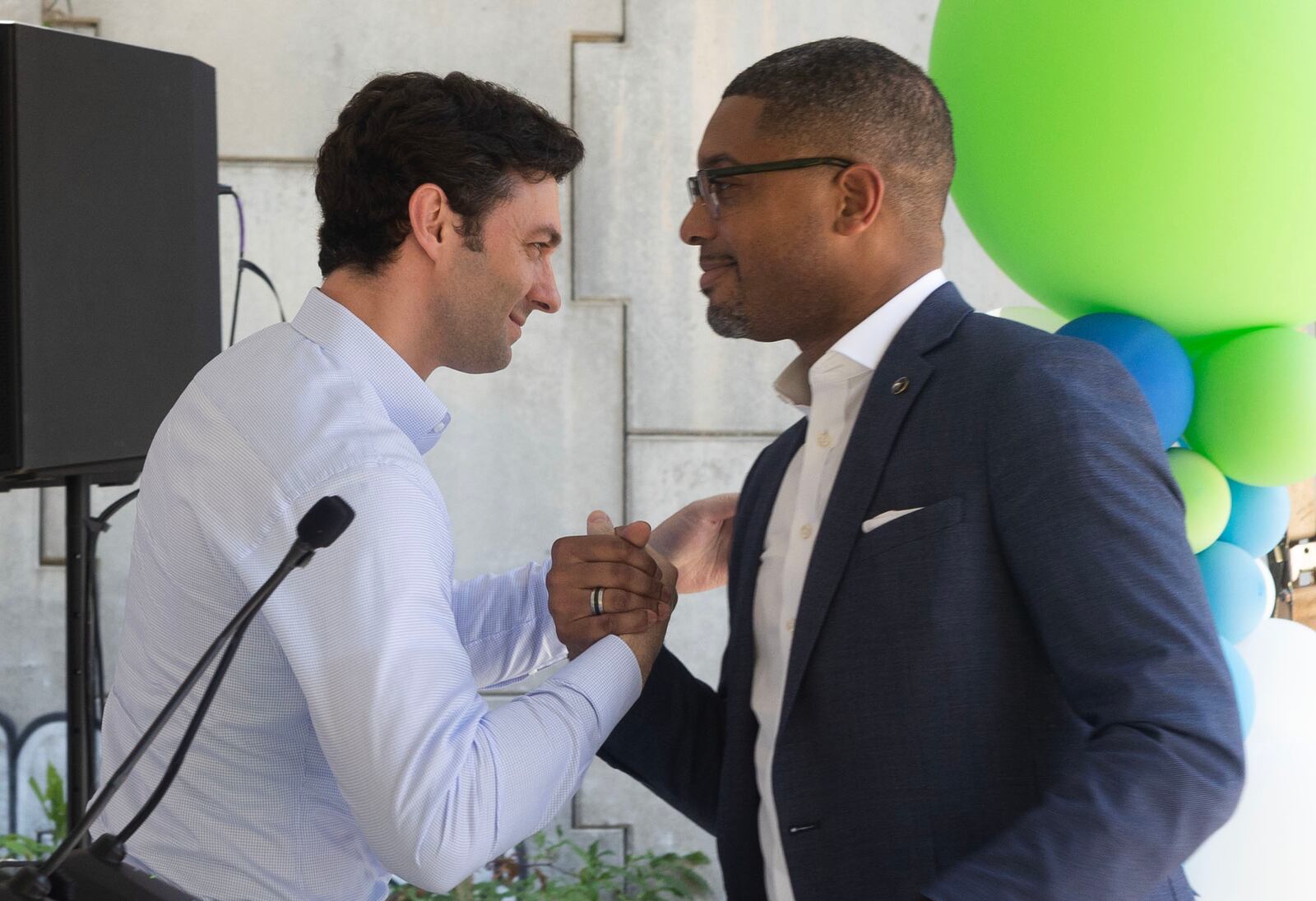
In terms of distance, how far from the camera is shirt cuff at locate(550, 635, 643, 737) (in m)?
1.30

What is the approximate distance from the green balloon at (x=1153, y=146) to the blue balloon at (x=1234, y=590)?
0.34m

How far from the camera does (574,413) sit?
3.07 metres

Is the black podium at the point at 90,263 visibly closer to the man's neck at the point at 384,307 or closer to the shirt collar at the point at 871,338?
the man's neck at the point at 384,307

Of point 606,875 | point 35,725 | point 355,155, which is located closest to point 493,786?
point 355,155

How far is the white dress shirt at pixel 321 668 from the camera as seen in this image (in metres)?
1.11

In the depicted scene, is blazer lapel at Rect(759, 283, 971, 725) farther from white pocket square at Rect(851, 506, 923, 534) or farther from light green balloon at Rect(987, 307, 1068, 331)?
light green balloon at Rect(987, 307, 1068, 331)

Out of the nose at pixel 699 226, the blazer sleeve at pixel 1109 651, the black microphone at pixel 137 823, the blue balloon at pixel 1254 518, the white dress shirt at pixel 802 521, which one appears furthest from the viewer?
the blue balloon at pixel 1254 518

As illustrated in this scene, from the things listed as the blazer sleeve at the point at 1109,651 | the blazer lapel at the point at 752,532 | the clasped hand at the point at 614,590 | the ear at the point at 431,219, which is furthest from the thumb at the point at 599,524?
the blazer sleeve at the point at 1109,651

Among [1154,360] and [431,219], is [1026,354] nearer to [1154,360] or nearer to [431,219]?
[1154,360]

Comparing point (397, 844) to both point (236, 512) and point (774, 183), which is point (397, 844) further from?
point (774, 183)

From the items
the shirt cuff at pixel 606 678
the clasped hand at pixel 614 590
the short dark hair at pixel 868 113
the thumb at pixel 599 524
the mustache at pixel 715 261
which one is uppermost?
the short dark hair at pixel 868 113

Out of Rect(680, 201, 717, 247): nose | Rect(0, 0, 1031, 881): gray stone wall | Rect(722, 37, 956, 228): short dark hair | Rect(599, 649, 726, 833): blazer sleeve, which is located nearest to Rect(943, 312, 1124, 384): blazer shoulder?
Rect(722, 37, 956, 228): short dark hair

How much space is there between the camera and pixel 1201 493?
5.50ft

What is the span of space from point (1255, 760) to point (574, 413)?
1.77 meters
